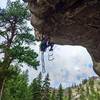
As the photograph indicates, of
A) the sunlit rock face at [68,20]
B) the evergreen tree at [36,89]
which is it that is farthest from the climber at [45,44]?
the evergreen tree at [36,89]

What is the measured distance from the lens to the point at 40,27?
39.1 feet

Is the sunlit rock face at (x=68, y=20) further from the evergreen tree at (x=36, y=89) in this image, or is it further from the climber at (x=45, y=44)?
the evergreen tree at (x=36, y=89)

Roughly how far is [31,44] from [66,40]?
26794 mm

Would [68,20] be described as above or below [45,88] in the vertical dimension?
below

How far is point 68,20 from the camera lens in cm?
1132

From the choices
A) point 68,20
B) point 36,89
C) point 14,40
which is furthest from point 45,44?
point 36,89

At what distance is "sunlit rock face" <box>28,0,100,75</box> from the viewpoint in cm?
1073

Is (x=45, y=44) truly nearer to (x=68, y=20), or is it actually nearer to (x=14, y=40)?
(x=68, y=20)

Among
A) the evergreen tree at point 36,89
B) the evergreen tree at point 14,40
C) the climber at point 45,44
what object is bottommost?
the climber at point 45,44

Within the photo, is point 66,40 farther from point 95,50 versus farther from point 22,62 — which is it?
point 22,62

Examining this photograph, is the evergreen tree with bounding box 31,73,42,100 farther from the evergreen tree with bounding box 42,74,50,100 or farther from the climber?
the climber

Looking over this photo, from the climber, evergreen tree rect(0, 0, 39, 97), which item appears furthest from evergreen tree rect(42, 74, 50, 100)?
the climber

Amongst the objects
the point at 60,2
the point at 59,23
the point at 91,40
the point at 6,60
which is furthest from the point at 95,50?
the point at 6,60

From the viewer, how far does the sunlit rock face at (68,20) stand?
422 inches
